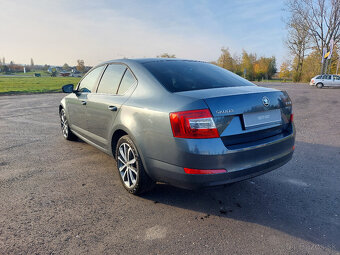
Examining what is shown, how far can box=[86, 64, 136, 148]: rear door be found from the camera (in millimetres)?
3241

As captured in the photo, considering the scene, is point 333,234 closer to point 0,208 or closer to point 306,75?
point 0,208

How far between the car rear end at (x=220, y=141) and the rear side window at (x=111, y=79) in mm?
1275

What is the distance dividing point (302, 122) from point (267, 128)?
5701 mm

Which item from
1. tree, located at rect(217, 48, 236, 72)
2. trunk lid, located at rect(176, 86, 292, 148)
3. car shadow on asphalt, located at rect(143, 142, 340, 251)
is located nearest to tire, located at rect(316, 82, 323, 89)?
car shadow on asphalt, located at rect(143, 142, 340, 251)

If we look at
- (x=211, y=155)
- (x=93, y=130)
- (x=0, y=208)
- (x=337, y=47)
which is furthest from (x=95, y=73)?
(x=337, y=47)

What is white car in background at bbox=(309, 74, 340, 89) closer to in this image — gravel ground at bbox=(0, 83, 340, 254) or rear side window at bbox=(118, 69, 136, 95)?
gravel ground at bbox=(0, 83, 340, 254)

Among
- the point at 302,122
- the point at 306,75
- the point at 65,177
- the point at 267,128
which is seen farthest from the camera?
the point at 306,75

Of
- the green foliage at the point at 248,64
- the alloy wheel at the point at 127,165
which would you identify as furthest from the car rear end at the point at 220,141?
the green foliage at the point at 248,64

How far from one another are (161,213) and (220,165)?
889 millimetres

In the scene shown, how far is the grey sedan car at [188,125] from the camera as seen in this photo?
2279mm

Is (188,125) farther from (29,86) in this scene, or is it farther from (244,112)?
(29,86)

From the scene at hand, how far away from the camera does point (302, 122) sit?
24.6 feet

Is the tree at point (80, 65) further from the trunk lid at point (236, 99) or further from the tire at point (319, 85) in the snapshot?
the trunk lid at point (236, 99)

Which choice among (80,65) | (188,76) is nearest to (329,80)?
(188,76)
